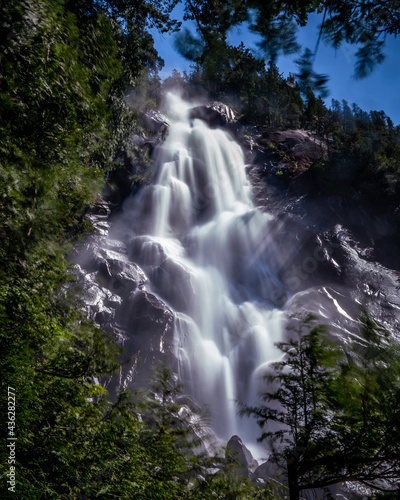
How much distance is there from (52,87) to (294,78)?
263 cm

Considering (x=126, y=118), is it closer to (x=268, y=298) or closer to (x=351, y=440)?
(x=351, y=440)

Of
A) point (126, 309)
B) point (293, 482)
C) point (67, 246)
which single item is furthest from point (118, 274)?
point (293, 482)

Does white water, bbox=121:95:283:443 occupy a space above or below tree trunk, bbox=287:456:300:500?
above

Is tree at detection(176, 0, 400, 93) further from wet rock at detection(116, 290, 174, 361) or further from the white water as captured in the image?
wet rock at detection(116, 290, 174, 361)

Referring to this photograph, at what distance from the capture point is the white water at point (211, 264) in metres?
15.2

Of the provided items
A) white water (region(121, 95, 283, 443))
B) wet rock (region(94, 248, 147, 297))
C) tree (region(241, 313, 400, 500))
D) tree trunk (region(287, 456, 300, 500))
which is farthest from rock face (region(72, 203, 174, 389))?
tree (region(241, 313, 400, 500))

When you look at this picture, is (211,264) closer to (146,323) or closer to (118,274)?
(118,274)

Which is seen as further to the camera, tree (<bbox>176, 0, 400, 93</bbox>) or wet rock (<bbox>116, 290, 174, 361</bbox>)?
wet rock (<bbox>116, 290, 174, 361</bbox>)

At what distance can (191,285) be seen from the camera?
18688mm

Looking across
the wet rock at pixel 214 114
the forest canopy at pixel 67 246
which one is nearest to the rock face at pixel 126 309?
the forest canopy at pixel 67 246

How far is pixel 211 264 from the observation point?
22.4 metres

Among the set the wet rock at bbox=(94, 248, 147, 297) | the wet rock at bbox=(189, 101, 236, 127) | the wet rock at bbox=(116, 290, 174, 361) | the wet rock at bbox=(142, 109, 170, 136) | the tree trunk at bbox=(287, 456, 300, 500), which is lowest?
the tree trunk at bbox=(287, 456, 300, 500)

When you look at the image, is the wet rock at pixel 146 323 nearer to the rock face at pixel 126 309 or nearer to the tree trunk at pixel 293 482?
the rock face at pixel 126 309

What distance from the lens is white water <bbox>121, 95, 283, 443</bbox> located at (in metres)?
15.2
